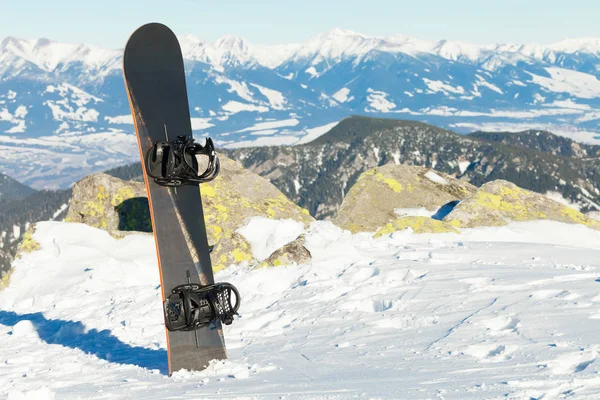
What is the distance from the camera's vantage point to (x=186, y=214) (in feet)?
33.2

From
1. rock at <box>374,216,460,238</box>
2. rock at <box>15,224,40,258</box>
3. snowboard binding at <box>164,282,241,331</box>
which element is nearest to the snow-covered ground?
rock at <box>374,216,460,238</box>

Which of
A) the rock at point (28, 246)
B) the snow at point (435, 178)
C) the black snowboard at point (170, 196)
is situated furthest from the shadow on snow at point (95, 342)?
the snow at point (435, 178)

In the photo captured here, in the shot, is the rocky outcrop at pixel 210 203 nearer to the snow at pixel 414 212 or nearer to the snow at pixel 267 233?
the snow at pixel 267 233

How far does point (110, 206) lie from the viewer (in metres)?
23.2

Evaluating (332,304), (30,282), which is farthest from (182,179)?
(30,282)

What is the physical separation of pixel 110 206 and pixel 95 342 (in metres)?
11.7

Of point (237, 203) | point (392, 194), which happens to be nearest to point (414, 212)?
point (392, 194)

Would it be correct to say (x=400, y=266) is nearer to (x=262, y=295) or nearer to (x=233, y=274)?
(x=262, y=295)

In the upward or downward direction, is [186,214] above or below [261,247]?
above

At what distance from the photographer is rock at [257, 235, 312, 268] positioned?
15336mm

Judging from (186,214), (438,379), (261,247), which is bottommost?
(438,379)

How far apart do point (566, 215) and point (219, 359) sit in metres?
15.2

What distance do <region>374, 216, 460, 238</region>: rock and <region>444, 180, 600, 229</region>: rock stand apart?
1346 millimetres

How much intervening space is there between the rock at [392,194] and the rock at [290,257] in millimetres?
6177
